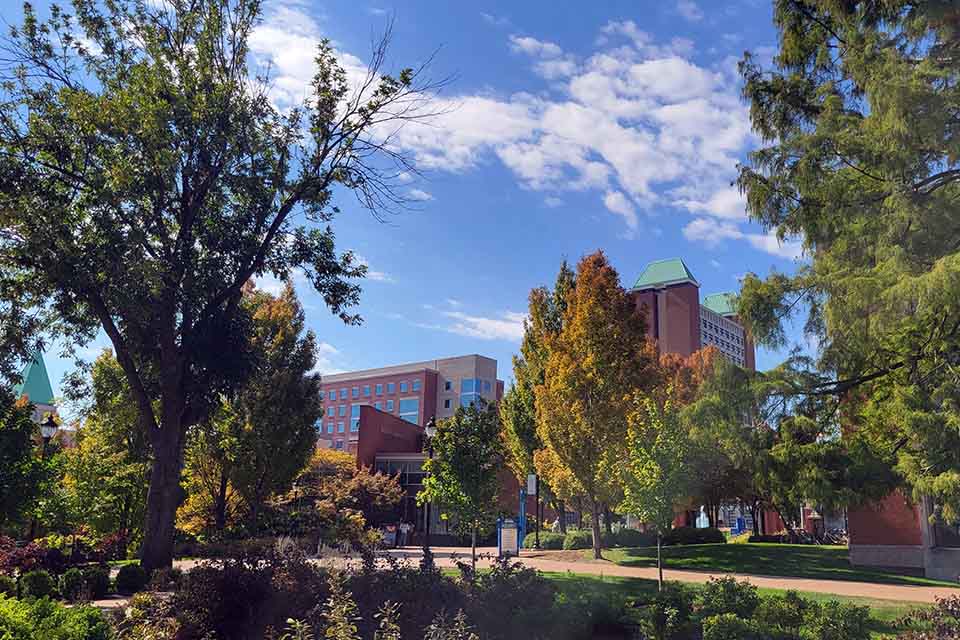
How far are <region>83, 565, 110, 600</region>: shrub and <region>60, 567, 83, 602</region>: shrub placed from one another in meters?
0.11

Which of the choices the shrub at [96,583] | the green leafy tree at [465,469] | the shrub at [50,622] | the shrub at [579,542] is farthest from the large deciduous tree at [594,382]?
the shrub at [50,622]

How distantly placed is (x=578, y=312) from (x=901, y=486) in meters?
16.0

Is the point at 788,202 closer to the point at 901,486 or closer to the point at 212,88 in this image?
the point at 901,486

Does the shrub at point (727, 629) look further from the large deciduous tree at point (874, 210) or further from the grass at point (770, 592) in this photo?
the large deciduous tree at point (874, 210)

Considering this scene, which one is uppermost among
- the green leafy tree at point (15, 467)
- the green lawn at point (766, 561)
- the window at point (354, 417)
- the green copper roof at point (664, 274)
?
the green copper roof at point (664, 274)

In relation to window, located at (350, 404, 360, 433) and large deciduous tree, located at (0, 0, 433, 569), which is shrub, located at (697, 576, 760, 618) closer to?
large deciduous tree, located at (0, 0, 433, 569)

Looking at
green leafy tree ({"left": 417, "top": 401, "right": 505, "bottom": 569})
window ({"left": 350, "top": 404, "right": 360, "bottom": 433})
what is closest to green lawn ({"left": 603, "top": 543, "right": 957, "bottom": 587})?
green leafy tree ({"left": 417, "top": 401, "right": 505, "bottom": 569})

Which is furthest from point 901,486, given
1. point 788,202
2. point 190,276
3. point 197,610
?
point 190,276

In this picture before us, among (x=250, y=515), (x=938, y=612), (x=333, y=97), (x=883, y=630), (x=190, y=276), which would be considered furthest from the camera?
(x=250, y=515)

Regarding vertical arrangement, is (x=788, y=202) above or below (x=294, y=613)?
above

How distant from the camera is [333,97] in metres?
18.1

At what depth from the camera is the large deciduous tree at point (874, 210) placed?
31.9 feet

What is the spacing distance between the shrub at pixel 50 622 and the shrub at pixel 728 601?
295 inches

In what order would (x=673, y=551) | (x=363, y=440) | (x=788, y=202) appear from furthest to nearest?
(x=363, y=440) → (x=673, y=551) → (x=788, y=202)
